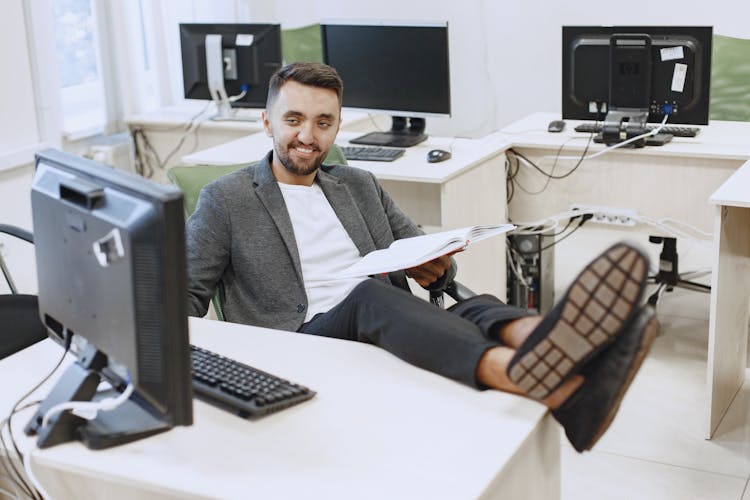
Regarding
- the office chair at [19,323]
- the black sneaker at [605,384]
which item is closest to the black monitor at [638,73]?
the office chair at [19,323]

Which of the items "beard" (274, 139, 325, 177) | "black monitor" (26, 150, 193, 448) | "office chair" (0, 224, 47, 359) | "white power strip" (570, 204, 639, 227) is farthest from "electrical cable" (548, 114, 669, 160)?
"black monitor" (26, 150, 193, 448)

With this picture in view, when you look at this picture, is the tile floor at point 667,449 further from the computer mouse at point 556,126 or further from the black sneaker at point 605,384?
the black sneaker at point 605,384

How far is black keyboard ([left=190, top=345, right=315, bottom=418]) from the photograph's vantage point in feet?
5.58

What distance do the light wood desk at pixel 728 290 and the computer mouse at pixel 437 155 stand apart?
0.99m

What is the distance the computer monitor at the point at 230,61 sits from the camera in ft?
14.5

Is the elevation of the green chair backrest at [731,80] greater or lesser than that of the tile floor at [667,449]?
greater

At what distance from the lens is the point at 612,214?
12.0 ft

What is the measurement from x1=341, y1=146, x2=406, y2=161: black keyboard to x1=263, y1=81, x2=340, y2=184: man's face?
1107 mm

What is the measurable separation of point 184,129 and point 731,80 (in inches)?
102

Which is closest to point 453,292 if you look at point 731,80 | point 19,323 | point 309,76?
point 309,76

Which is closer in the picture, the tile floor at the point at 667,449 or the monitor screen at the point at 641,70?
the tile floor at the point at 667,449

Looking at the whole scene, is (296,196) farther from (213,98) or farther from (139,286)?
(213,98)

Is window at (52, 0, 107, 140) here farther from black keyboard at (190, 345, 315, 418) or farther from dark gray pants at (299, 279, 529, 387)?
black keyboard at (190, 345, 315, 418)

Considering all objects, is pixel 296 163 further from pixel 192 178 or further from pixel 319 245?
pixel 192 178
